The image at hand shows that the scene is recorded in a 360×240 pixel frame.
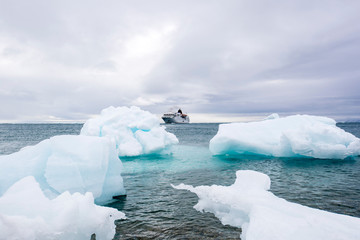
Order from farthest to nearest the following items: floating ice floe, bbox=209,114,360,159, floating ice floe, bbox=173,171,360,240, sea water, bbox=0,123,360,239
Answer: floating ice floe, bbox=209,114,360,159 → sea water, bbox=0,123,360,239 → floating ice floe, bbox=173,171,360,240

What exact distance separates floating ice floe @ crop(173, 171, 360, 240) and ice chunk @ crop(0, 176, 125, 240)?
8.71 feet

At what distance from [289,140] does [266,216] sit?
12.7m

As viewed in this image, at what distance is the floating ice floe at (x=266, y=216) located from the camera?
10.9 ft

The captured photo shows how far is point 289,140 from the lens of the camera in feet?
49.1

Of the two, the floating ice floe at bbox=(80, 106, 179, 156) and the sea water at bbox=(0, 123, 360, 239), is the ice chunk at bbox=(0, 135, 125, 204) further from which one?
the floating ice floe at bbox=(80, 106, 179, 156)

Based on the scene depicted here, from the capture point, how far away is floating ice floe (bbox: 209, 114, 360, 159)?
48.5 ft

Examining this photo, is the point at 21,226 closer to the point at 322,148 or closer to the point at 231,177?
the point at 231,177

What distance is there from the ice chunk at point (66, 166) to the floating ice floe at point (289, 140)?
1076 centimetres

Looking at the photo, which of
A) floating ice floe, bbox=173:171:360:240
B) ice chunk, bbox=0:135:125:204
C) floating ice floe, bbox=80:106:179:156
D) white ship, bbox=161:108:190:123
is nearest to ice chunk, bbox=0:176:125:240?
ice chunk, bbox=0:135:125:204

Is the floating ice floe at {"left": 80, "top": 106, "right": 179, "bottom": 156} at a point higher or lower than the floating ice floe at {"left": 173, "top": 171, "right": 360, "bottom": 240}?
higher

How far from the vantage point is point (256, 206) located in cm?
438

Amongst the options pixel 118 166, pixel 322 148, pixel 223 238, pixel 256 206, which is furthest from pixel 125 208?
pixel 322 148

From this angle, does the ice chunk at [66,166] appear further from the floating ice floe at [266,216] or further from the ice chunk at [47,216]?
the floating ice floe at [266,216]

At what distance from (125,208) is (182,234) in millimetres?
2367
